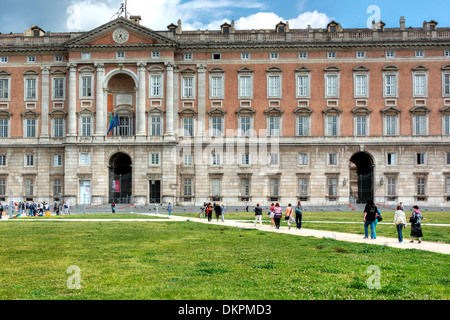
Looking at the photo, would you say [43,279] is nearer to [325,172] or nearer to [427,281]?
[427,281]

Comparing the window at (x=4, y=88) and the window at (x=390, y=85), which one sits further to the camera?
the window at (x=4, y=88)

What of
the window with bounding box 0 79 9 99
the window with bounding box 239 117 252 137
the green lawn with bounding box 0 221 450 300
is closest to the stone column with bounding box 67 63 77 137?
the window with bounding box 0 79 9 99

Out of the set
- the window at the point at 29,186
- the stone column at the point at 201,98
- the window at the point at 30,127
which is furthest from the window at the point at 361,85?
the window at the point at 29,186

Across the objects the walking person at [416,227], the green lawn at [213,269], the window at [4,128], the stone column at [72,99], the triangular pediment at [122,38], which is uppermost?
the triangular pediment at [122,38]

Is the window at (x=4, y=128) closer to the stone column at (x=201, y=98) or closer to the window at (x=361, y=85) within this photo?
the stone column at (x=201, y=98)

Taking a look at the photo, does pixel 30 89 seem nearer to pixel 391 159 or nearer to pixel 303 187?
pixel 303 187

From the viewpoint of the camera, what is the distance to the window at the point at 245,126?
6934 cm

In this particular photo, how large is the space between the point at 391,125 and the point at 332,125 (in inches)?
305

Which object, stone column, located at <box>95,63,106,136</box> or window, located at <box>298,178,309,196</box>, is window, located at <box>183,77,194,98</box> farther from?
window, located at <box>298,178,309,196</box>

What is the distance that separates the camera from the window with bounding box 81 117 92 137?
6888 cm

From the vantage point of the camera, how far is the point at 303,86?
69.7 meters

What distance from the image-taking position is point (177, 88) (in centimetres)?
6981

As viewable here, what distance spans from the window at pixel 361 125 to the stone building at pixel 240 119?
19 cm

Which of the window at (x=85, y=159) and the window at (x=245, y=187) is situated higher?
the window at (x=85, y=159)
